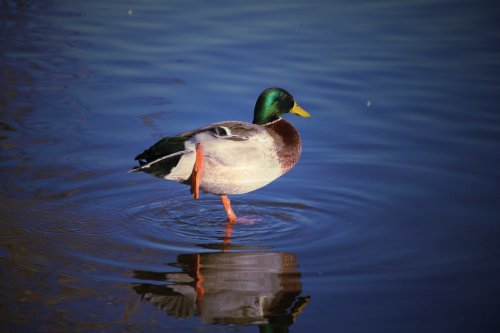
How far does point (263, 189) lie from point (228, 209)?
635 millimetres

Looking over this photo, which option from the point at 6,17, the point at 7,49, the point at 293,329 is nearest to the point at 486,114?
the point at 293,329

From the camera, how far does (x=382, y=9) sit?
10156mm

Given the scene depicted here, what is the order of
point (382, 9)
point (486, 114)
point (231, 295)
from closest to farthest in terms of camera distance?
point (231, 295), point (486, 114), point (382, 9)

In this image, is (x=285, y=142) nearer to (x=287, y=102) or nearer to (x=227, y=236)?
(x=287, y=102)

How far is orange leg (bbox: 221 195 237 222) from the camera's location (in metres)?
5.30

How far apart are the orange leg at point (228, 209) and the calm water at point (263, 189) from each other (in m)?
0.08

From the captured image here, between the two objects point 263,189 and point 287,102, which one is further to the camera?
point 263,189

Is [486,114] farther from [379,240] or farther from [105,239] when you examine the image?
[105,239]

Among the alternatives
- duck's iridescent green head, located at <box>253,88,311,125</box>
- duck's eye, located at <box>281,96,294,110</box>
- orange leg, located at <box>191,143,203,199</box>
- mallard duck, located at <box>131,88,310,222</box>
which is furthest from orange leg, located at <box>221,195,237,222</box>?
duck's eye, located at <box>281,96,294,110</box>

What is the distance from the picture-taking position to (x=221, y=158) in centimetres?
503

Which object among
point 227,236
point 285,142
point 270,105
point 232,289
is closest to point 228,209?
point 227,236

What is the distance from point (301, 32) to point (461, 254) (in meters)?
5.35

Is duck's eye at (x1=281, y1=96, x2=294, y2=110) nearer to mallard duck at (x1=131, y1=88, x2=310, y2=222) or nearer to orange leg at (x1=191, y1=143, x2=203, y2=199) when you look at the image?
mallard duck at (x1=131, y1=88, x2=310, y2=222)

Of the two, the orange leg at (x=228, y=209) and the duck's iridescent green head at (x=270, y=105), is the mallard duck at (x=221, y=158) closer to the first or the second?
the orange leg at (x=228, y=209)
